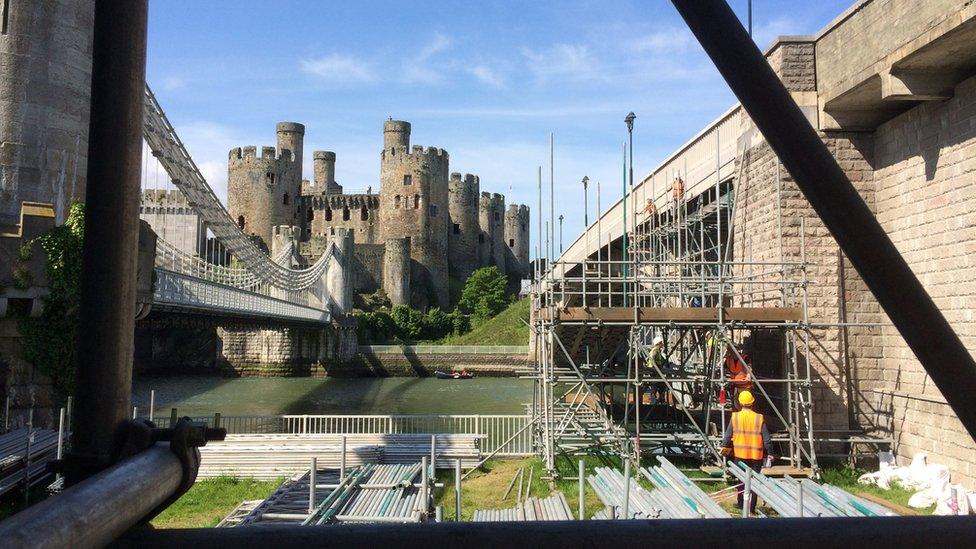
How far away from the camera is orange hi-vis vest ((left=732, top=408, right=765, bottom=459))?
789cm

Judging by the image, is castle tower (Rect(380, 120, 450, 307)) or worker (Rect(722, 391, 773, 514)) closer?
worker (Rect(722, 391, 773, 514))

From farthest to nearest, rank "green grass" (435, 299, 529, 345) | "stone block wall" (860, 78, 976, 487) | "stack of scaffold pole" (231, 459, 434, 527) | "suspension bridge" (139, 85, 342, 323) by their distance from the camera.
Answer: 1. "green grass" (435, 299, 529, 345)
2. "suspension bridge" (139, 85, 342, 323)
3. "stone block wall" (860, 78, 976, 487)
4. "stack of scaffold pole" (231, 459, 434, 527)

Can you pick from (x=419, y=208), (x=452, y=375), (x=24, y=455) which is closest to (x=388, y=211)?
(x=419, y=208)

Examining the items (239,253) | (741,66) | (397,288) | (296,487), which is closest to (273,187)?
(397,288)

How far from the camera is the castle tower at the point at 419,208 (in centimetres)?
5462

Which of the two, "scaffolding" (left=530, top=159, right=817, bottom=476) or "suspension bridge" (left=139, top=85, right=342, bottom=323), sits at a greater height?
"suspension bridge" (left=139, top=85, right=342, bottom=323)

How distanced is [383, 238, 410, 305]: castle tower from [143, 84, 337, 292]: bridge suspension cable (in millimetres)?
16729

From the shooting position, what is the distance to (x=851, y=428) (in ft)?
31.9

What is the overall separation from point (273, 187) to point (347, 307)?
18561 millimetres

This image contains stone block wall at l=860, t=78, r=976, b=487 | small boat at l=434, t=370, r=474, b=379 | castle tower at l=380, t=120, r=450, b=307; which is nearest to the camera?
stone block wall at l=860, t=78, r=976, b=487

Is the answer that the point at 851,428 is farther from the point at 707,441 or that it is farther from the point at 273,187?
the point at 273,187

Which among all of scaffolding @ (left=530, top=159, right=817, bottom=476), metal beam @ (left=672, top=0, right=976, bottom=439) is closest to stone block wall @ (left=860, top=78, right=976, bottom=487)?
scaffolding @ (left=530, top=159, right=817, bottom=476)

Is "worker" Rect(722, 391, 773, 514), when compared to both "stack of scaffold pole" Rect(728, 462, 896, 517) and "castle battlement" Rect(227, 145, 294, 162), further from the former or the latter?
"castle battlement" Rect(227, 145, 294, 162)

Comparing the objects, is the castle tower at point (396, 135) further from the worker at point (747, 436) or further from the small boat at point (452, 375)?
the worker at point (747, 436)
